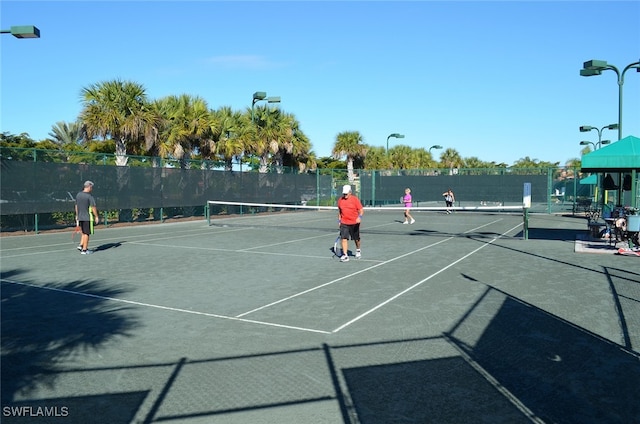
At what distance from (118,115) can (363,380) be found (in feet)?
75.1

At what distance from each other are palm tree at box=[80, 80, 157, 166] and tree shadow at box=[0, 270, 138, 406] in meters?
16.1

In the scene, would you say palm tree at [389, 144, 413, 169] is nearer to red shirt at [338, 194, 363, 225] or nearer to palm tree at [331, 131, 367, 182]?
palm tree at [331, 131, 367, 182]

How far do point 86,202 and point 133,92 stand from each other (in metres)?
13.1

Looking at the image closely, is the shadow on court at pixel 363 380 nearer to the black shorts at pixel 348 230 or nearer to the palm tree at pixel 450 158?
the black shorts at pixel 348 230

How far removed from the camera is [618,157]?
13.8m

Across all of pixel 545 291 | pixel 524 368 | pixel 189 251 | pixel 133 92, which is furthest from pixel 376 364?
pixel 133 92

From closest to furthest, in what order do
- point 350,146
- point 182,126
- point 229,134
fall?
1. point 182,126
2. point 229,134
3. point 350,146

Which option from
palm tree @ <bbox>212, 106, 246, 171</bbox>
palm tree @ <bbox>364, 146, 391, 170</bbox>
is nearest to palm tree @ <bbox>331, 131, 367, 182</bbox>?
palm tree @ <bbox>364, 146, 391, 170</bbox>

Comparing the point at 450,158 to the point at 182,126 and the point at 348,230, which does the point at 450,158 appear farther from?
the point at 348,230

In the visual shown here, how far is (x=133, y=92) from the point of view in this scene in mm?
25656

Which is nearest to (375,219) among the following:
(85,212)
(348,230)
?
(348,230)

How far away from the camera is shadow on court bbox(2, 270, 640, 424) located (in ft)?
14.3

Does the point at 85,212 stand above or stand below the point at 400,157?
below

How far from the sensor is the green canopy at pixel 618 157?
1362cm
